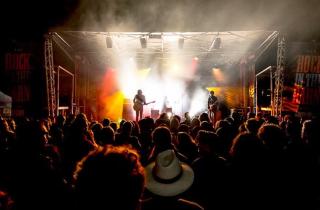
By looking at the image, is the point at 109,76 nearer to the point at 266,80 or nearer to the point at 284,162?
the point at 266,80

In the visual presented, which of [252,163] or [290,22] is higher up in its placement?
[290,22]

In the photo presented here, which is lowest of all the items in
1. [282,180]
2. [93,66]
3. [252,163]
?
[282,180]

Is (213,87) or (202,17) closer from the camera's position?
(202,17)

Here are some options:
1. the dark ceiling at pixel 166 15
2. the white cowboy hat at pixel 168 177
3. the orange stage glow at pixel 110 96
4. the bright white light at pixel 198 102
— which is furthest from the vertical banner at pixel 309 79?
the orange stage glow at pixel 110 96

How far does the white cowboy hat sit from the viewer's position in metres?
1.94

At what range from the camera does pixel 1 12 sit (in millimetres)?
10273

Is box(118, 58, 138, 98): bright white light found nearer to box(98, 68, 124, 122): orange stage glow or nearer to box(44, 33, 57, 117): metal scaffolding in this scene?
box(98, 68, 124, 122): orange stage glow

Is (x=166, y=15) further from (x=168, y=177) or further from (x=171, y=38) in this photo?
(x=168, y=177)

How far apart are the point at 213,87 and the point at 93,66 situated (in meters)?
8.60

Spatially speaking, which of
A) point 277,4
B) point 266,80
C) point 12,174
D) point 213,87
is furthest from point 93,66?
point 12,174

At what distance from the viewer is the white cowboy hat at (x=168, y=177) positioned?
1.94m

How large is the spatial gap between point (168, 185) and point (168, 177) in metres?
0.05

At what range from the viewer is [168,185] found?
6.46 ft

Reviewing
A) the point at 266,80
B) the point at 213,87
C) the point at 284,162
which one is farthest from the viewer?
the point at 213,87
